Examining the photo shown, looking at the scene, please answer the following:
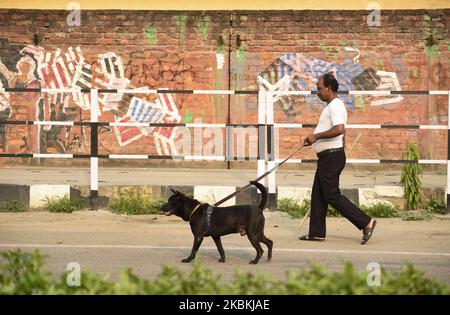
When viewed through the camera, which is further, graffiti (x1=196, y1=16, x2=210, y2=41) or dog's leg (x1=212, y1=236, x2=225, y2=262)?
graffiti (x1=196, y1=16, x2=210, y2=41)

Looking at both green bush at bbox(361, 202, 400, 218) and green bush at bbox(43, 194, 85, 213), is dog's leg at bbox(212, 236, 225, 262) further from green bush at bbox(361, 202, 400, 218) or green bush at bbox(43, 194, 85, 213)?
green bush at bbox(43, 194, 85, 213)

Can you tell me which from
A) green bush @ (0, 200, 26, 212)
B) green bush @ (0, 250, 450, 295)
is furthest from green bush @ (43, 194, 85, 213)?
green bush @ (0, 250, 450, 295)

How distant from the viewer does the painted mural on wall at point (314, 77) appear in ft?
66.0

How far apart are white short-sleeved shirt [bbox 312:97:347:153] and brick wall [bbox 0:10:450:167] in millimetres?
9130

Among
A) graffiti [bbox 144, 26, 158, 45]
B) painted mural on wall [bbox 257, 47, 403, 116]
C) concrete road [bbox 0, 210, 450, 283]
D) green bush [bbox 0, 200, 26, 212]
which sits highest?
graffiti [bbox 144, 26, 158, 45]

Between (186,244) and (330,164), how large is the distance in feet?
5.50

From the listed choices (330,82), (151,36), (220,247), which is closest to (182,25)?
(151,36)

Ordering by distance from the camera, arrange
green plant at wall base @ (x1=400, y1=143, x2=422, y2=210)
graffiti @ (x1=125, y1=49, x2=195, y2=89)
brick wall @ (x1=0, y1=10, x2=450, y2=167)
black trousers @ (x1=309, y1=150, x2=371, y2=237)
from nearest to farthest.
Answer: black trousers @ (x1=309, y1=150, x2=371, y2=237), green plant at wall base @ (x1=400, y1=143, x2=422, y2=210), brick wall @ (x1=0, y1=10, x2=450, y2=167), graffiti @ (x1=125, y1=49, x2=195, y2=89)

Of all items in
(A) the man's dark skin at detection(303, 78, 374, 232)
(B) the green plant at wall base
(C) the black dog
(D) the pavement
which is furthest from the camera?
(D) the pavement

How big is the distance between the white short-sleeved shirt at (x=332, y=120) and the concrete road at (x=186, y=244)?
40.3 inches

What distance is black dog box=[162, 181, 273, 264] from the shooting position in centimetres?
927

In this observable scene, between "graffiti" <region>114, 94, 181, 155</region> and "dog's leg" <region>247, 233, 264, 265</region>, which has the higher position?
"graffiti" <region>114, 94, 181, 155</region>

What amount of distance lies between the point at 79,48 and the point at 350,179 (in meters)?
6.43
